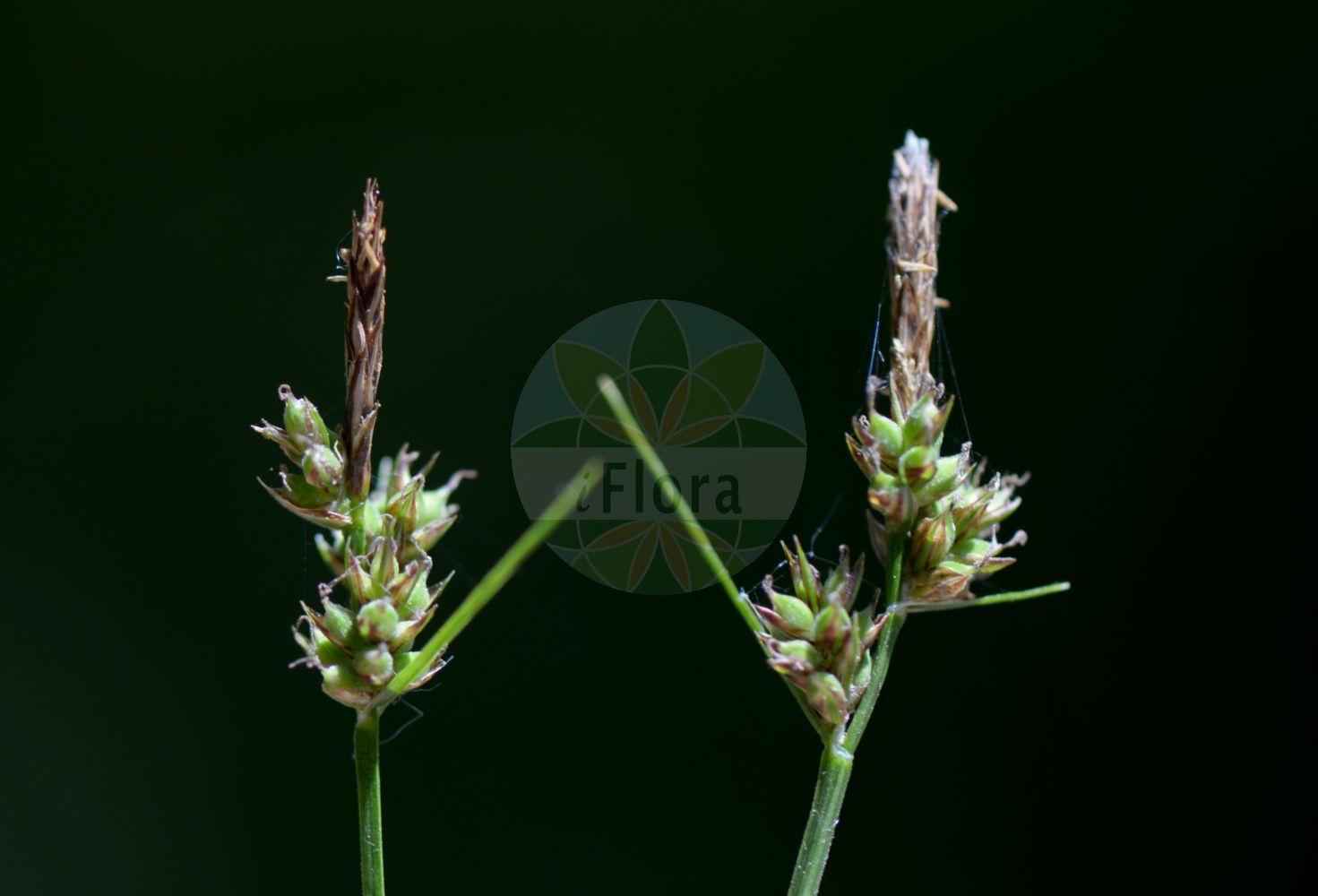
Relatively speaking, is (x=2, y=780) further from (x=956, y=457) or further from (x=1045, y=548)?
(x=956, y=457)

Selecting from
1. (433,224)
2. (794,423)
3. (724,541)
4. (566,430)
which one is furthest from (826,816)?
(433,224)

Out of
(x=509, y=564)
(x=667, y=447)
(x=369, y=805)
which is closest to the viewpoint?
(x=509, y=564)

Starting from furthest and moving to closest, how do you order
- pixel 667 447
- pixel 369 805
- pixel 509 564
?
1. pixel 667 447
2. pixel 369 805
3. pixel 509 564

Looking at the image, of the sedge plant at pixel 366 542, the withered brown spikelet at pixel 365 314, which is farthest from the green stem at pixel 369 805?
the withered brown spikelet at pixel 365 314

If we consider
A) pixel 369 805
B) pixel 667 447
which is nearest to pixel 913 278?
pixel 369 805

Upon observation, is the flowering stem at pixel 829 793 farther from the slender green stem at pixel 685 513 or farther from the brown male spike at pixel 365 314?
the brown male spike at pixel 365 314

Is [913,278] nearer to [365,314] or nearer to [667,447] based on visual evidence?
[365,314]

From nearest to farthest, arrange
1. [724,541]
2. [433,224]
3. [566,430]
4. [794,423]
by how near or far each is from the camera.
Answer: [724,541] → [566,430] → [794,423] → [433,224]
